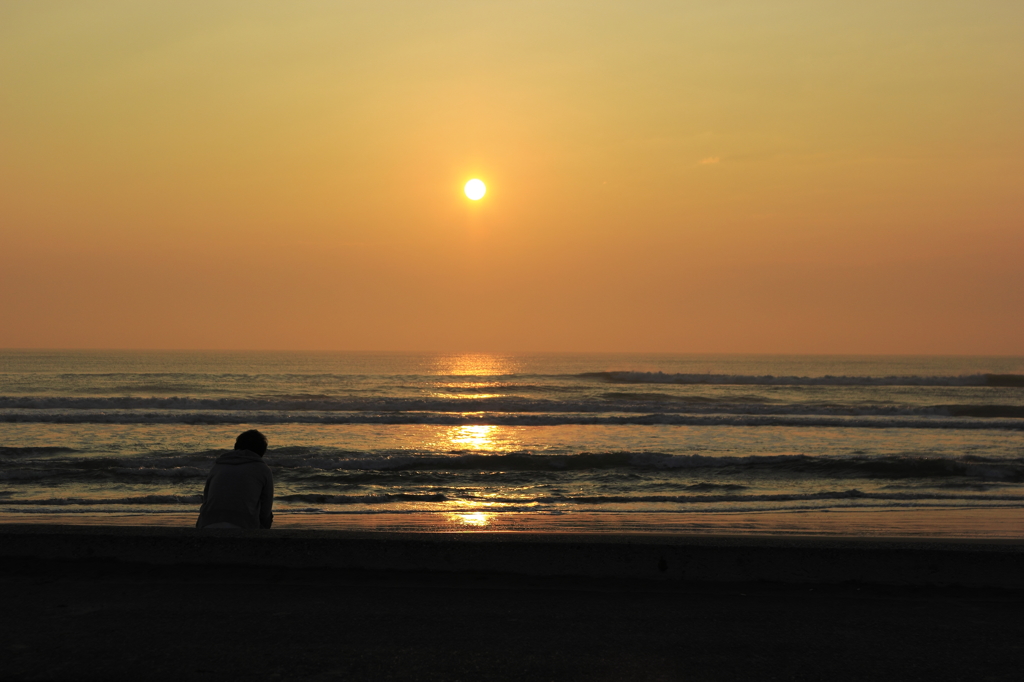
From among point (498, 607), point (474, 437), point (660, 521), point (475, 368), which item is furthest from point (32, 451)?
point (475, 368)

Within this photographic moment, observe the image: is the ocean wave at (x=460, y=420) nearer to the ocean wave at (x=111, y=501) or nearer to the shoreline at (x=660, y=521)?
the ocean wave at (x=111, y=501)

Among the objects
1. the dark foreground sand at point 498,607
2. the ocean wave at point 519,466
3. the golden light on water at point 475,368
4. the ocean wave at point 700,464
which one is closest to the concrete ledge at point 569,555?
the dark foreground sand at point 498,607

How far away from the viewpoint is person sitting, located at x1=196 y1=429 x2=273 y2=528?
5.55 meters

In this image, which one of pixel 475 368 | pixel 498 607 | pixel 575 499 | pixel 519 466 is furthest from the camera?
pixel 475 368

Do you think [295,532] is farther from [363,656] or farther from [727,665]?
[727,665]

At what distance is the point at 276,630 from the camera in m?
3.53

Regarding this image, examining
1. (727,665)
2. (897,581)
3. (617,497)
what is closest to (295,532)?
(727,665)

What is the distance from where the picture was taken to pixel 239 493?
564 cm

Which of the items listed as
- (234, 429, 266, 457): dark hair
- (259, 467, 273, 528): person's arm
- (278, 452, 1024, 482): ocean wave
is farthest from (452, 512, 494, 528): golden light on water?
(278, 452, 1024, 482): ocean wave

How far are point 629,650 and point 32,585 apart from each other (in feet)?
10.2

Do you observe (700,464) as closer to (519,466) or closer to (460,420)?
(519,466)

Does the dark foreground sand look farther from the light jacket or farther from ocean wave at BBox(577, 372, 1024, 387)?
ocean wave at BBox(577, 372, 1024, 387)

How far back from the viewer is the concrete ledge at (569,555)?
426 centimetres

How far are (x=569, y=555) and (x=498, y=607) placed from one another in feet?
2.09
